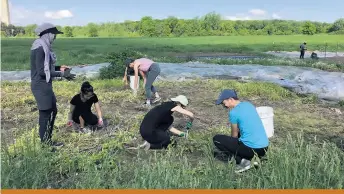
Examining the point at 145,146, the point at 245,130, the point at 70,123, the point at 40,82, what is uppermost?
the point at 40,82

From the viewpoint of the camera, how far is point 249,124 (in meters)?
4.50

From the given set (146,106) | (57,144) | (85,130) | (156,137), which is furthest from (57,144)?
(146,106)

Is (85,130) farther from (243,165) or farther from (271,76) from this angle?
(271,76)

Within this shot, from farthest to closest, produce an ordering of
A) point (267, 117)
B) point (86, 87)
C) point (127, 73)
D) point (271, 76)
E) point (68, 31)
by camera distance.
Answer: point (68, 31) → point (271, 76) → point (127, 73) → point (267, 117) → point (86, 87)

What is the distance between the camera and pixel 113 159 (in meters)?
4.61

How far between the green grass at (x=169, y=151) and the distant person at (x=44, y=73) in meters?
0.27

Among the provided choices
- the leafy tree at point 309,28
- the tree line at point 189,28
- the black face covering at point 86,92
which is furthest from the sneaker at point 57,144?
the leafy tree at point 309,28

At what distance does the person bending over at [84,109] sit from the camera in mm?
5793

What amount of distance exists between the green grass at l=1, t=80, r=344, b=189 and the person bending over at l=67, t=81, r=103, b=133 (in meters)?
0.25

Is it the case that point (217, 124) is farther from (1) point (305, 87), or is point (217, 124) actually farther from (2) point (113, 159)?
(1) point (305, 87)

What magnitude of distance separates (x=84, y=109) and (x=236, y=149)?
248 cm

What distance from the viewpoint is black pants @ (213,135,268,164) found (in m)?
4.56

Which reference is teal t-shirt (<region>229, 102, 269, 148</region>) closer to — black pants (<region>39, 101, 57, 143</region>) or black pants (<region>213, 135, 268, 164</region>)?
black pants (<region>213, 135, 268, 164</region>)

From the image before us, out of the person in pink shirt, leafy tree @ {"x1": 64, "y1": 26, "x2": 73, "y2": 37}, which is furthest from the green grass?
leafy tree @ {"x1": 64, "y1": 26, "x2": 73, "y2": 37}
